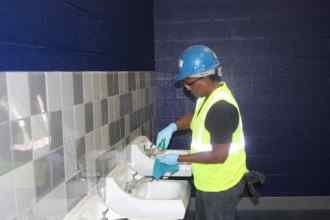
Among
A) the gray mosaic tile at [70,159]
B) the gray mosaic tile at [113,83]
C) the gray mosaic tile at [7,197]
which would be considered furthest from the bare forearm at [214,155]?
the gray mosaic tile at [7,197]

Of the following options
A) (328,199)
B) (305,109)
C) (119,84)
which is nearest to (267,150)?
(305,109)

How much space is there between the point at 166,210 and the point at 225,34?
2106mm

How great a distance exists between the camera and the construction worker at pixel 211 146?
1.79m

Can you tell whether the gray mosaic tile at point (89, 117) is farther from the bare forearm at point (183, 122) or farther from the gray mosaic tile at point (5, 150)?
the bare forearm at point (183, 122)

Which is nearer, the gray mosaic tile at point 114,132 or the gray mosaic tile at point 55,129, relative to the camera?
the gray mosaic tile at point 55,129

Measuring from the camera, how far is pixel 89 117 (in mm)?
1546

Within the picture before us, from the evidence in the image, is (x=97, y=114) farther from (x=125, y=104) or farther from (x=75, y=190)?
(x=125, y=104)

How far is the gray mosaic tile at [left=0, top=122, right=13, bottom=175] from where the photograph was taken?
89cm

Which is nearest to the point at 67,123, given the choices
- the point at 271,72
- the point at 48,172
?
the point at 48,172

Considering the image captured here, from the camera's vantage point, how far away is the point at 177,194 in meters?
1.96

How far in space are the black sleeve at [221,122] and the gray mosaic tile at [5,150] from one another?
1022mm

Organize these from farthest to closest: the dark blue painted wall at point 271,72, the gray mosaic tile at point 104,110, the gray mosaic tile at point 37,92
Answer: the dark blue painted wall at point 271,72
the gray mosaic tile at point 104,110
the gray mosaic tile at point 37,92

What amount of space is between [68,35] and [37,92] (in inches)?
13.4

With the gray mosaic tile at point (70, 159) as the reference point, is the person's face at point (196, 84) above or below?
above
